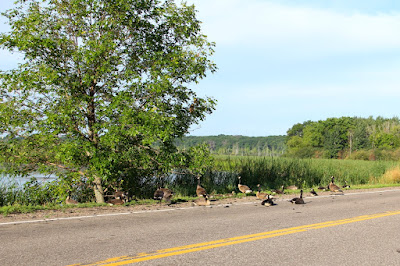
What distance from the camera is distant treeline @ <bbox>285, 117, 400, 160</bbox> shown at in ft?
386

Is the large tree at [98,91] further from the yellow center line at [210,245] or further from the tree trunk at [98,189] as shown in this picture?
the yellow center line at [210,245]

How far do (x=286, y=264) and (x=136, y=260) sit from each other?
7.73 ft

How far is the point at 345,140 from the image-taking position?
455ft

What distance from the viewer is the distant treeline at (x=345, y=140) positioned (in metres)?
118

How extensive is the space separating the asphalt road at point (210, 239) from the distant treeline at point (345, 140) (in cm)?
9419

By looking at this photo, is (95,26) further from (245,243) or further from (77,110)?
(245,243)

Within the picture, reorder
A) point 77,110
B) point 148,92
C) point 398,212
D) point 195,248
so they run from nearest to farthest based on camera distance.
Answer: point 195,248 → point 398,212 → point 77,110 → point 148,92

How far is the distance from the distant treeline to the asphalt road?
9419 cm

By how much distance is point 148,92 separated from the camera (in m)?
13.4

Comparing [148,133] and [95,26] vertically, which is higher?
[95,26]

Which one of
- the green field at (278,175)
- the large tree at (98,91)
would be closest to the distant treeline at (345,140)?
the green field at (278,175)

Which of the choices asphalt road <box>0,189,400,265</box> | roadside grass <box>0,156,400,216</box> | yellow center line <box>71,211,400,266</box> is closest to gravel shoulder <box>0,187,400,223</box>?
roadside grass <box>0,156,400,216</box>

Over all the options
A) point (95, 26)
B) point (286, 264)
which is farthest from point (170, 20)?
point (286, 264)

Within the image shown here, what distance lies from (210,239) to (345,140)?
142 m
